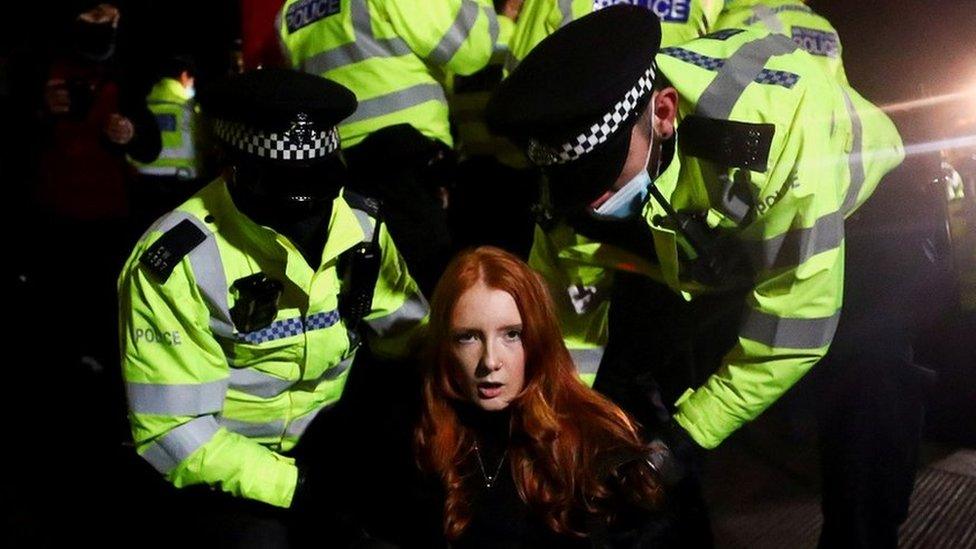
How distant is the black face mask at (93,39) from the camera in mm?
3590

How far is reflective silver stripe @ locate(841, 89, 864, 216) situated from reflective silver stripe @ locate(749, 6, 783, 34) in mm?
527

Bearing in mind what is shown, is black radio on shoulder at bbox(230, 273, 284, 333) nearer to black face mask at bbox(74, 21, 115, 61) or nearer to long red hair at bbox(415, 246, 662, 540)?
long red hair at bbox(415, 246, 662, 540)

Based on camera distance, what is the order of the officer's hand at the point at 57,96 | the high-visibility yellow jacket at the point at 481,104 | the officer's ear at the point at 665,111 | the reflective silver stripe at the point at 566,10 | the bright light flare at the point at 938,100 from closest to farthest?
the officer's ear at the point at 665,111
the reflective silver stripe at the point at 566,10
the high-visibility yellow jacket at the point at 481,104
the bright light flare at the point at 938,100
the officer's hand at the point at 57,96

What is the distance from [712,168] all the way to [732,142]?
0.10 metres

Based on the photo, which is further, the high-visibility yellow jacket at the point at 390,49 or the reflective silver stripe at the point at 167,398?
the high-visibility yellow jacket at the point at 390,49

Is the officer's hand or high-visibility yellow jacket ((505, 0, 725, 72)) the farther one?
the officer's hand

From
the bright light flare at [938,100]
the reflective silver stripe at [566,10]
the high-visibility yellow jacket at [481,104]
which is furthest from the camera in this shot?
the bright light flare at [938,100]

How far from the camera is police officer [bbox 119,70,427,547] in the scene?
1.90m

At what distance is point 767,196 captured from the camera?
1.71 metres

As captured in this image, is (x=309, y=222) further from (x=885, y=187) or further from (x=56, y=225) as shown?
(x=56, y=225)

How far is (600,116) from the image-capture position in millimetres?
1663

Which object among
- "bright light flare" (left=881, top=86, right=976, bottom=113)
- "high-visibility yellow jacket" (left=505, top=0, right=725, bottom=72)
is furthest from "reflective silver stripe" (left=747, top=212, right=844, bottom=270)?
"bright light flare" (left=881, top=86, right=976, bottom=113)

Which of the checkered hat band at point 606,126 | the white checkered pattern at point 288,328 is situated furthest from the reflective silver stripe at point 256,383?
the checkered hat band at point 606,126

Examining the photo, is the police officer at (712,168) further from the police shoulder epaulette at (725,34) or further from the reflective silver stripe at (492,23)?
the reflective silver stripe at (492,23)
